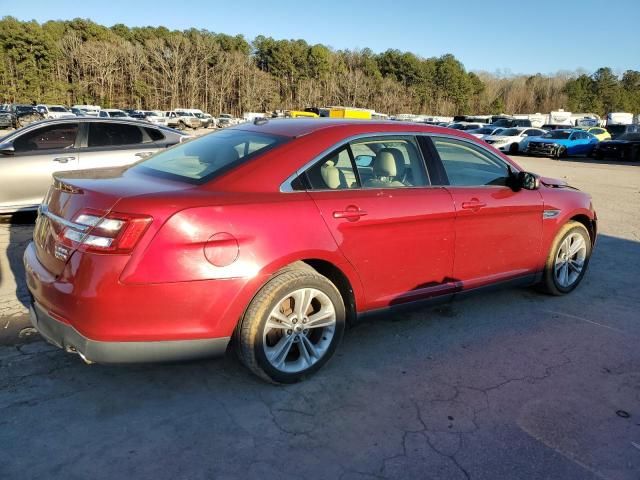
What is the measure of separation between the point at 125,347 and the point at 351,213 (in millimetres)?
1507

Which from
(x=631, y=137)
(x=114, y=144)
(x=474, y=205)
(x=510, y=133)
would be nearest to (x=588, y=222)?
(x=474, y=205)

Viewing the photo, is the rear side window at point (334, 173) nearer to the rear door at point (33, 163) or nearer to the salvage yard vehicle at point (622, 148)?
the rear door at point (33, 163)

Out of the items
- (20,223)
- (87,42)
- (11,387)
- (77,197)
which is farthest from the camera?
(87,42)

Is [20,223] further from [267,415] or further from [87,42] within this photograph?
[87,42]

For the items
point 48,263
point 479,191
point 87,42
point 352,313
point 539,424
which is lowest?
point 539,424

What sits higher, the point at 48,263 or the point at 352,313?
the point at 48,263

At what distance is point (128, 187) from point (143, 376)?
1.19m

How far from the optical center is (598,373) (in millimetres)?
3473

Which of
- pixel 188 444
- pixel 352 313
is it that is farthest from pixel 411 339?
pixel 188 444

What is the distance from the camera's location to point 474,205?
3863 millimetres

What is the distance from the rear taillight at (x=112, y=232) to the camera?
2561 mm

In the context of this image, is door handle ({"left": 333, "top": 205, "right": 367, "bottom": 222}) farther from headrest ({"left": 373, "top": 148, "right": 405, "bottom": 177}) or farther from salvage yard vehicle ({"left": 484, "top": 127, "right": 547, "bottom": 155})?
salvage yard vehicle ({"left": 484, "top": 127, "right": 547, "bottom": 155})

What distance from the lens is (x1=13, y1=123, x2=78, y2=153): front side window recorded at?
6840mm

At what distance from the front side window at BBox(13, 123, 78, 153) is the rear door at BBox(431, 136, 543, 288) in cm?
543
